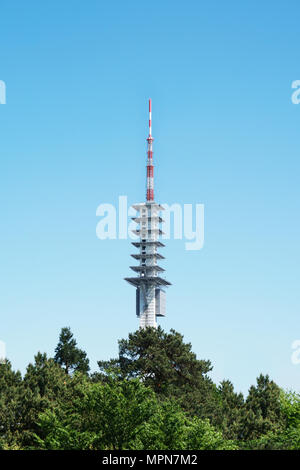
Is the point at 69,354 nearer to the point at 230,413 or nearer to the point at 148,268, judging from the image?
the point at 230,413

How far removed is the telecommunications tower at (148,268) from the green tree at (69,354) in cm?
5039

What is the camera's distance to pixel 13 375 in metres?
62.2

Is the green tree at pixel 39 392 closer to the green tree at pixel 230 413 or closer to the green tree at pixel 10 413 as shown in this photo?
the green tree at pixel 10 413

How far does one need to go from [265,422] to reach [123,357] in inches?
719

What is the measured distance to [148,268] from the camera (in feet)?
449

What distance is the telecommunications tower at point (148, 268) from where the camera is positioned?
5379 inches

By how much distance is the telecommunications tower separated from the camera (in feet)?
448

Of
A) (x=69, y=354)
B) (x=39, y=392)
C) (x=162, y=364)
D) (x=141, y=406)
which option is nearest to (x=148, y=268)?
(x=69, y=354)

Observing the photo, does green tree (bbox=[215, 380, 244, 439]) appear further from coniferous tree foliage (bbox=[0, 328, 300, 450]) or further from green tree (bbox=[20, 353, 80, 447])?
green tree (bbox=[20, 353, 80, 447])

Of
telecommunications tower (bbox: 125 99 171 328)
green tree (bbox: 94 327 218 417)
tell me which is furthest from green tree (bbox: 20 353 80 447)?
telecommunications tower (bbox: 125 99 171 328)

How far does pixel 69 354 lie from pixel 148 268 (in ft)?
173

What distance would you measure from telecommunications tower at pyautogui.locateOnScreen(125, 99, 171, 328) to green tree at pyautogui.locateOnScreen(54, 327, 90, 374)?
5039 centimetres

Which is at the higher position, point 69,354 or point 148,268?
point 148,268
